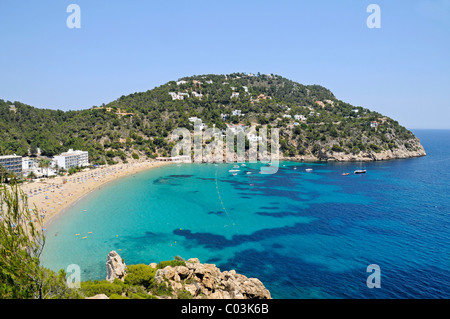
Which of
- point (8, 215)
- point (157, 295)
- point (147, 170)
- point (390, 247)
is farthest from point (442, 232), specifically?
point (147, 170)

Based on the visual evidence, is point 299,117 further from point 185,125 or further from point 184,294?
point 184,294

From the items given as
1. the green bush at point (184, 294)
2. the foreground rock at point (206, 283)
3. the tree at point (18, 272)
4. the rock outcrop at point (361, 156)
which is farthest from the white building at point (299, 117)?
the tree at point (18, 272)

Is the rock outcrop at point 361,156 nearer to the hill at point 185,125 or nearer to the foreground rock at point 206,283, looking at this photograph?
the hill at point 185,125

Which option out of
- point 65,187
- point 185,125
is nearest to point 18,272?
point 65,187

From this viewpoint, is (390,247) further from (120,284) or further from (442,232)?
(120,284)

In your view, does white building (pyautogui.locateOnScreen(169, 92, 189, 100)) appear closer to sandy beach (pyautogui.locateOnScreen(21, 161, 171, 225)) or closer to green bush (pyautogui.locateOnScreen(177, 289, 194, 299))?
sandy beach (pyautogui.locateOnScreen(21, 161, 171, 225))

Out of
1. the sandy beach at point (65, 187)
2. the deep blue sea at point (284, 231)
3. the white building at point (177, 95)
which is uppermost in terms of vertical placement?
the white building at point (177, 95)
